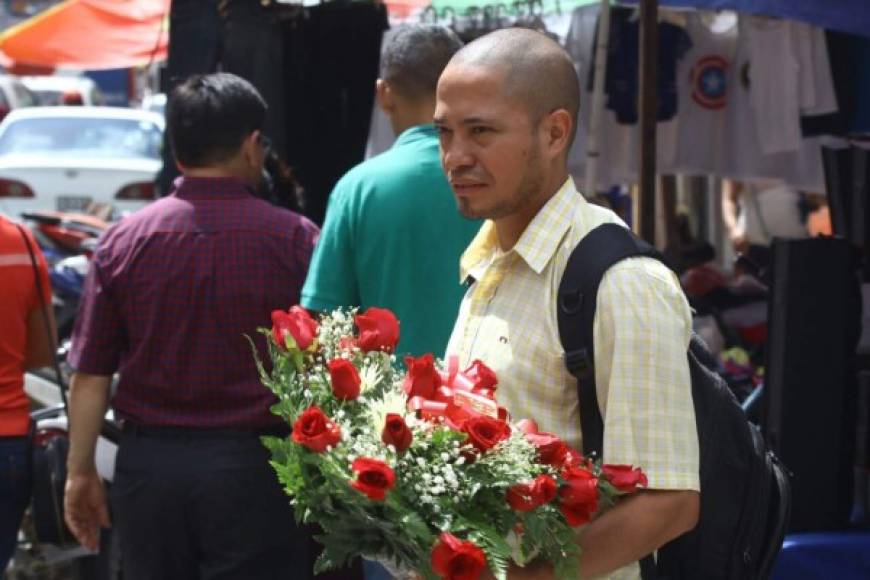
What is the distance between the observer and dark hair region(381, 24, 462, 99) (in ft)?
14.4

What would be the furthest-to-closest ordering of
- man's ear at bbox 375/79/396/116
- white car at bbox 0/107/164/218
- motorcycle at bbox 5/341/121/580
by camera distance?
1. white car at bbox 0/107/164/218
2. motorcycle at bbox 5/341/121/580
3. man's ear at bbox 375/79/396/116

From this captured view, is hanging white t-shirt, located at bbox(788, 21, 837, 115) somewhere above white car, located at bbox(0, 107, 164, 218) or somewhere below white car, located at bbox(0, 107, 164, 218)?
above

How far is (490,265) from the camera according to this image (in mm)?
2680

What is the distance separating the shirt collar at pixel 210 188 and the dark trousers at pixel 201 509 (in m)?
0.71

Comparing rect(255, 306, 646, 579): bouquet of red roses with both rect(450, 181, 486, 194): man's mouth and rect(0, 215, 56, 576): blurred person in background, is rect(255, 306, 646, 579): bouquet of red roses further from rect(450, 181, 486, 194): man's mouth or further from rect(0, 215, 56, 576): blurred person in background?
rect(0, 215, 56, 576): blurred person in background

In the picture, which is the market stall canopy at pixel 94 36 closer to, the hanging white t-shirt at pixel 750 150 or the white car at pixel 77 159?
the hanging white t-shirt at pixel 750 150

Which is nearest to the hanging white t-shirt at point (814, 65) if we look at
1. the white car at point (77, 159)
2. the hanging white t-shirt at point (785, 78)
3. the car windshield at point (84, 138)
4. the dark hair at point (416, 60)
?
the hanging white t-shirt at point (785, 78)

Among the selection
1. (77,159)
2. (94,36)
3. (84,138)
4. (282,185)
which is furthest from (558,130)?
(84,138)

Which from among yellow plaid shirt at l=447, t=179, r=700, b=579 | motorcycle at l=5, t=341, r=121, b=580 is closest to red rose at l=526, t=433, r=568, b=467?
yellow plaid shirt at l=447, t=179, r=700, b=579

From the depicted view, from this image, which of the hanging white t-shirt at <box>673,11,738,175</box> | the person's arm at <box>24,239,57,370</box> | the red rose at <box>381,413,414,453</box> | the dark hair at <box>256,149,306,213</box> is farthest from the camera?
the hanging white t-shirt at <box>673,11,738,175</box>

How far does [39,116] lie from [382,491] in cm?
1473

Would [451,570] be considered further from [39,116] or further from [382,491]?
[39,116]

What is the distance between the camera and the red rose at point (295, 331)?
245 centimetres

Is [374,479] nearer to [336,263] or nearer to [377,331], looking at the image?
[377,331]
